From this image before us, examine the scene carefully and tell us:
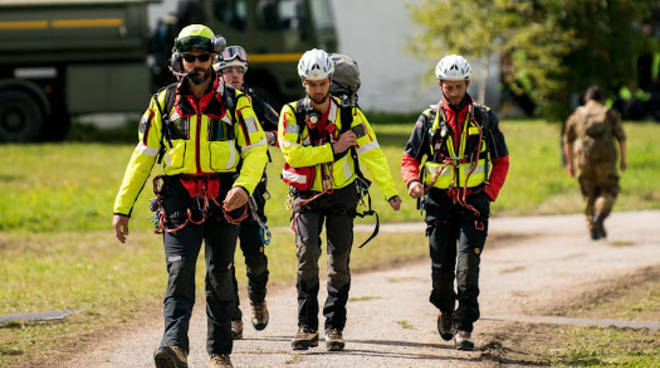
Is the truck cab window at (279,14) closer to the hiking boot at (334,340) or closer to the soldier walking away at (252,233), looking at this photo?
the soldier walking away at (252,233)

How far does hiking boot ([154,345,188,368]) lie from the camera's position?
5766 millimetres

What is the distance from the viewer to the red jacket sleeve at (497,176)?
742 centimetres

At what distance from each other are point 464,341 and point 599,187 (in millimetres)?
6463

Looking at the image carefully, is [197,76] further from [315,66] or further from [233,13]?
[233,13]

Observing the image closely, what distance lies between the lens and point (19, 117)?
75.0ft

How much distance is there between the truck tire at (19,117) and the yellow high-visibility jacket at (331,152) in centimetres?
1666

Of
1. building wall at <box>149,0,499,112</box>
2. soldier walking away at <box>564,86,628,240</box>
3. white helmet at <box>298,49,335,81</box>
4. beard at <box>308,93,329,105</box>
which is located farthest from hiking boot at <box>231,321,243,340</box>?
building wall at <box>149,0,499,112</box>

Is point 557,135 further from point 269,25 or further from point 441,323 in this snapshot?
point 441,323

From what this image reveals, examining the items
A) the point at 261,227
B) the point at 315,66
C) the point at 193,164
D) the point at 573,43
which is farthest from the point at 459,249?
the point at 573,43

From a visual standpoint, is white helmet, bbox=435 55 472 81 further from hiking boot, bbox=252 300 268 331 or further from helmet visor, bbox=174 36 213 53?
hiking boot, bbox=252 300 268 331

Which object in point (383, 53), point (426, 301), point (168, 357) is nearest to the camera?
point (168, 357)

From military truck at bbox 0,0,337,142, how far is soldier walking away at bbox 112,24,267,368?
16418mm

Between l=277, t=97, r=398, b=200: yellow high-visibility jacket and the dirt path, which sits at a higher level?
l=277, t=97, r=398, b=200: yellow high-visibility jacket

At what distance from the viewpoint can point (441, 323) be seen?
7570 mm
